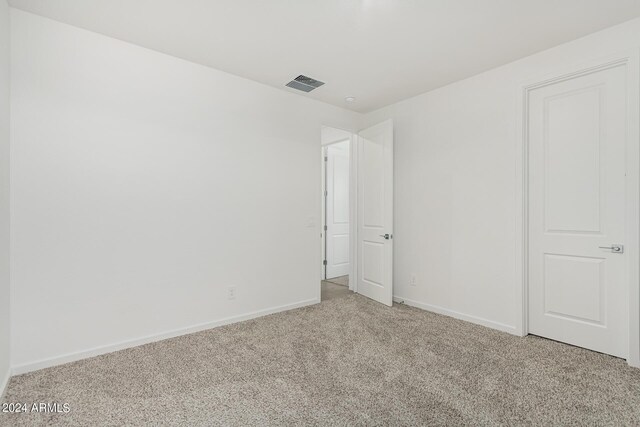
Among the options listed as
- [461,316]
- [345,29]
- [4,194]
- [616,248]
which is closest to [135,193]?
[4,194]

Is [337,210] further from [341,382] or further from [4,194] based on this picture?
[4,194]

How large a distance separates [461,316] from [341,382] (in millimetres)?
1853

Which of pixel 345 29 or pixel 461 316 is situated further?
pixel 461 316

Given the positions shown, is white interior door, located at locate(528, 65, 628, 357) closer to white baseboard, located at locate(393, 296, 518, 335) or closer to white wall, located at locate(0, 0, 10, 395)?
white baseboard, located at locate(393, 296, 518, 335)

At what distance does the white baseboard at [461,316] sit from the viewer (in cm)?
300

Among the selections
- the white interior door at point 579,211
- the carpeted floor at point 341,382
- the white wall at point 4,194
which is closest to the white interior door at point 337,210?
the carpeted floor at point 341,382

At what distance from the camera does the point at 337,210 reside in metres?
5.66

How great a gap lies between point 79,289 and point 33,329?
0.36m

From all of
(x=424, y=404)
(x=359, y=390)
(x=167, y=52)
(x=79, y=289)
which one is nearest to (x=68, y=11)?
(x=167, y=52)

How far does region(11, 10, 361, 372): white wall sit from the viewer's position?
2268mm

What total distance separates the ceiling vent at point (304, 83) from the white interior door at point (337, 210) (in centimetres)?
199

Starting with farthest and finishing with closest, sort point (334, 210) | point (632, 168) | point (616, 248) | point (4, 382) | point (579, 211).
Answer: point (334, 210)
point (579, 211)
point (616, 248)
point (632, 168)
point (4, 382)

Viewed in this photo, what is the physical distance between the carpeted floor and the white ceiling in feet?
8.33

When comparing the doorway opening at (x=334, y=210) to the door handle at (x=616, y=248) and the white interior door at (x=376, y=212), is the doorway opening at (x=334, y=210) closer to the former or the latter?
the white interior door at (x=376, y=212)
